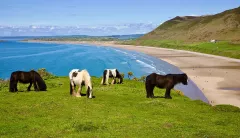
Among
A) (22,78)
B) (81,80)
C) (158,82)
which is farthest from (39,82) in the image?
(158,82)

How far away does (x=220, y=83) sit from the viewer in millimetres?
54062

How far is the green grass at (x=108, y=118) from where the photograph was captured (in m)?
16.6

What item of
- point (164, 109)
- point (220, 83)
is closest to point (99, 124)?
point (164, 109)

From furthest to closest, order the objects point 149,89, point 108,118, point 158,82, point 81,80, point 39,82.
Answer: point 39,82 < point 158,82 < point 149,89 < point 81,80 < point 108,118

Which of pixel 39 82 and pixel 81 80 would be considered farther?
pixel 39 82

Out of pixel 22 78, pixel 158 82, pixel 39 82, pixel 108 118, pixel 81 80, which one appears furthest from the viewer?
pixel 39 82

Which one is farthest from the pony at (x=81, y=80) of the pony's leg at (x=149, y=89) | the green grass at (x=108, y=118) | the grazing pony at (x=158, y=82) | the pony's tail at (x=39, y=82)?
the grazing pony at (x=158, y=82)

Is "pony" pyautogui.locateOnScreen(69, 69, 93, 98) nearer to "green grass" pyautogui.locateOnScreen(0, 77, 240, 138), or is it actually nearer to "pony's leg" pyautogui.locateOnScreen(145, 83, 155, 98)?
"green grass" pyautogui.locateOnScreen(0, 77, 240, 138)

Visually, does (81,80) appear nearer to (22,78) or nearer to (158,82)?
(22,78)

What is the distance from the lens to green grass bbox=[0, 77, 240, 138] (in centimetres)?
1662

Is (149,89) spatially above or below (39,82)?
below

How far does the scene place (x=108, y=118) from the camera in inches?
763

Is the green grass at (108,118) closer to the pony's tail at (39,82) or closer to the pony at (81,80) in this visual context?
the pony at (81,80)

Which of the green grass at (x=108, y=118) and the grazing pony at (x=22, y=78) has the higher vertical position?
the grazing pony at (x=22, y=78)
